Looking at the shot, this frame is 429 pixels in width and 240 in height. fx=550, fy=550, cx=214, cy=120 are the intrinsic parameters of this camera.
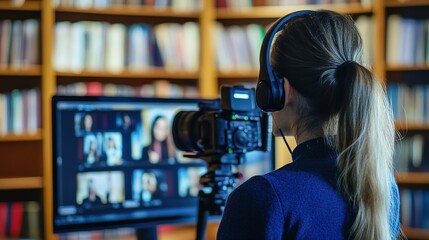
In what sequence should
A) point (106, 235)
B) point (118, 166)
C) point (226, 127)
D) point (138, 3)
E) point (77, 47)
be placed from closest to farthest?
point (226, 127), point (118, 166), point (106, 235), point (77, 47), point (138, 3)

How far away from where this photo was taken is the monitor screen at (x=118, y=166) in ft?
4.37

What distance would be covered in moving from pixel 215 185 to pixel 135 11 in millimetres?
1723

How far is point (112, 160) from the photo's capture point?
137cm

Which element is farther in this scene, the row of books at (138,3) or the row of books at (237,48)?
the row of books at (237,48)

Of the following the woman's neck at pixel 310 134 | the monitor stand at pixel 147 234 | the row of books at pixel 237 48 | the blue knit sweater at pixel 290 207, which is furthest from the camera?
the row of books at pixel 237 48

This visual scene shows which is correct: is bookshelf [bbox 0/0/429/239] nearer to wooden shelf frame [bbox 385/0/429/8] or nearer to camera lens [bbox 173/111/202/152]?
wooden shelf frame [bbox 385/0/429/8]

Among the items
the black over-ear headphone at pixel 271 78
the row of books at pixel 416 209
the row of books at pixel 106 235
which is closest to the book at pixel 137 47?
the row of books at pixel 106 235

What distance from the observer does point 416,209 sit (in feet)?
9.37

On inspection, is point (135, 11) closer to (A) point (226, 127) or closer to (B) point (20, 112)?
(B) point (20, 112)

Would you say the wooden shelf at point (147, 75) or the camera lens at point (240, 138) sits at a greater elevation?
the wooden shelf at point (147, 75)

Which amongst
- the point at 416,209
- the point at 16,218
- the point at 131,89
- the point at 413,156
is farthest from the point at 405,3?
the point at 16,218

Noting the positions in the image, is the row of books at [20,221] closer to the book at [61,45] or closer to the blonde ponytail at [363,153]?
the book at [61,45]

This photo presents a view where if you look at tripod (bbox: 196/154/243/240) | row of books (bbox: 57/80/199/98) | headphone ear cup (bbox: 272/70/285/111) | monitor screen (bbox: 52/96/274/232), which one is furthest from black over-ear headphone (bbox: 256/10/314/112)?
row of books (bbox: 57/80/199/98)

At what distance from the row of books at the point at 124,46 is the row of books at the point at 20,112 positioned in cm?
20
